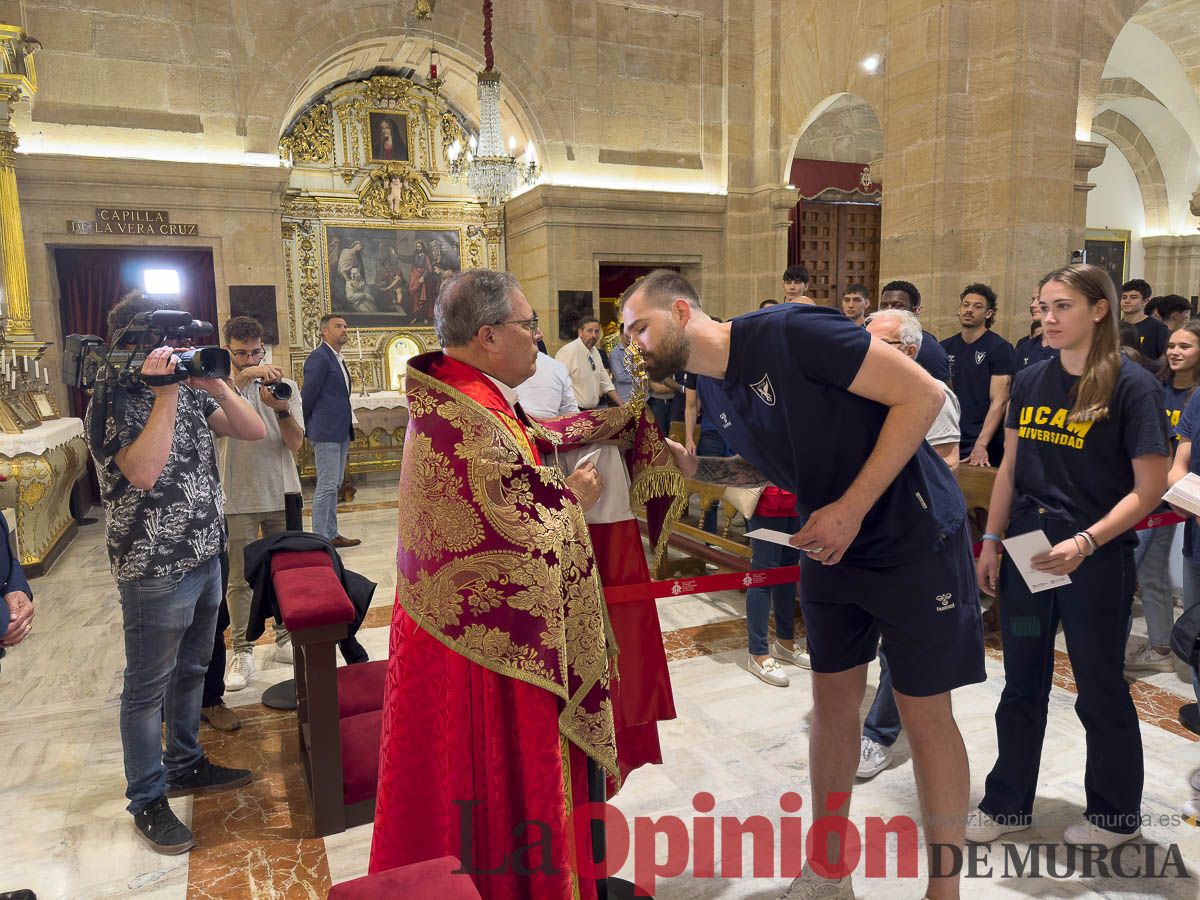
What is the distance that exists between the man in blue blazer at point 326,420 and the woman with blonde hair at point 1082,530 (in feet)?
15.2

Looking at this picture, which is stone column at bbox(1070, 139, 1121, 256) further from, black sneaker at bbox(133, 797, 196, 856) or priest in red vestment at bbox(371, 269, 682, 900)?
black sneaker at bbox(133, 797, 196, 856)

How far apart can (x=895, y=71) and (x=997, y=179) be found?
63.2 inches

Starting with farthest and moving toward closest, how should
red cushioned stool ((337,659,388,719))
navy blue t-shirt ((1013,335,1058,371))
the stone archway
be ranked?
the stone archway → navy blue t-shirt ((1013,335,1058,371)) → red cushioned stool ((337,659,388,719))

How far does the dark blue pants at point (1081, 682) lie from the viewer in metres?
2.49

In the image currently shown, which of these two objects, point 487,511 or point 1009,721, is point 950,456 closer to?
point 1009,721

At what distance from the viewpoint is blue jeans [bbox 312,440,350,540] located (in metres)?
6.05

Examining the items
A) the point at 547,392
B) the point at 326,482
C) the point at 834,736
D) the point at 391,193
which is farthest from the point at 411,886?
the point at 391,193

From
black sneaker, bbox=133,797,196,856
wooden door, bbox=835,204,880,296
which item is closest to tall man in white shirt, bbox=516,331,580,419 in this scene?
black sneaker, bbox=133,797,196,856

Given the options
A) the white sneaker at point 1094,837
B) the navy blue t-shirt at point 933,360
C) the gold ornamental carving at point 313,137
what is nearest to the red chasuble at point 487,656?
the white sneaker at point 1094,837

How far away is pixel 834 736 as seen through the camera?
2371 mm

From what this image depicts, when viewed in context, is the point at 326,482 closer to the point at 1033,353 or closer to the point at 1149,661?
the point at 1033,353

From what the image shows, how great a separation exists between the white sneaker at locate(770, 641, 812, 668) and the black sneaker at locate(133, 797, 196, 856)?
274cm

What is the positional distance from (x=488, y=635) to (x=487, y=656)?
47 millimetres

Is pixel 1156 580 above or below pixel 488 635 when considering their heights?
below
